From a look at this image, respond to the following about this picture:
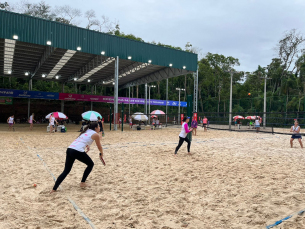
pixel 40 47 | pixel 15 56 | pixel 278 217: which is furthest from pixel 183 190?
pixel 15 56

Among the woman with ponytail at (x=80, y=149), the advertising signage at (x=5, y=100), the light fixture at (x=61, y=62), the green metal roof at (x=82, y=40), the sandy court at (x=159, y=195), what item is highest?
the green metal roof at (x=82, y=40)

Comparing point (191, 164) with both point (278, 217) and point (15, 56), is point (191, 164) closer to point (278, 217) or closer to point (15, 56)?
point (278, 217)

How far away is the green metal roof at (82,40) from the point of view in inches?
680

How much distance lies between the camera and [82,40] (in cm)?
2016

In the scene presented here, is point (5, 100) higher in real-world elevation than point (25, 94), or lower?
lower

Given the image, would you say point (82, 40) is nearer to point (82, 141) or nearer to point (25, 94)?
point (25, 94)

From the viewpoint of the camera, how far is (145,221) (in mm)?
3520

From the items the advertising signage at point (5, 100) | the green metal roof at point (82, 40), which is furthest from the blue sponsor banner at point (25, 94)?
the green metal roof at point (82, 40)

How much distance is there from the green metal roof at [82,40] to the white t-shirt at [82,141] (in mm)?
16331

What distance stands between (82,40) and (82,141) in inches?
692

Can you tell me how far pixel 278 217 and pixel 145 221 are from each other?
2016 mm

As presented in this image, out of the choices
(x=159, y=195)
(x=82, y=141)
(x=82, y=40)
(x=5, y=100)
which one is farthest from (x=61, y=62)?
(x=159, y=195)

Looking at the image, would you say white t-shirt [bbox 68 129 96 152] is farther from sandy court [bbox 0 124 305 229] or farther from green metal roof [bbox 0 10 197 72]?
green metal roof [bbox 0 10 197 72]

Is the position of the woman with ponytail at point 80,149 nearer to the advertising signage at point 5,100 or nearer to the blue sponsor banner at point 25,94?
the blue sponsor banner at point 25,94
